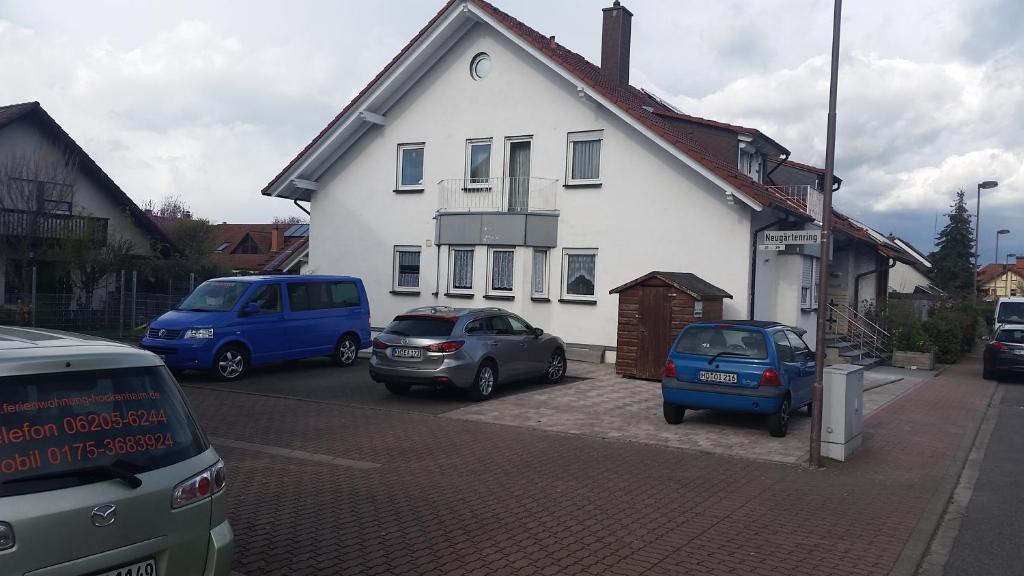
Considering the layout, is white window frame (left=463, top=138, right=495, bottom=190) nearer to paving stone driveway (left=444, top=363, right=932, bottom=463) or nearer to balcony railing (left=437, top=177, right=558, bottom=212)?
balcony railing (left=437, top=177, right=558, bottom=212)

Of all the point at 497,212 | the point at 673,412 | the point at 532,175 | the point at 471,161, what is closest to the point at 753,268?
the point at 532,175

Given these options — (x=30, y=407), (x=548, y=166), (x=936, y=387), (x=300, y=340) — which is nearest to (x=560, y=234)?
(x=548, y=166)

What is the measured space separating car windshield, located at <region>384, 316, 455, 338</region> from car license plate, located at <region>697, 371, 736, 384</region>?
412 centimetres

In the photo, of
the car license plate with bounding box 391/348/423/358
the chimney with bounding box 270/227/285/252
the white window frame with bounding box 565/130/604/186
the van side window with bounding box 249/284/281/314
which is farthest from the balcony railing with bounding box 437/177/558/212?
the chimney with bounding box 270/227/285/252

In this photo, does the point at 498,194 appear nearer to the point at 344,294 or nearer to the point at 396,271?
the point at 396,271

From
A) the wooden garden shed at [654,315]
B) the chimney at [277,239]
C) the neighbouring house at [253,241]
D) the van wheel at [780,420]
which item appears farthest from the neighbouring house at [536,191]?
the chimney at [277,239]

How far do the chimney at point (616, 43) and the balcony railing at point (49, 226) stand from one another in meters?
16.2

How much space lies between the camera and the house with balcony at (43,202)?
24.8 m

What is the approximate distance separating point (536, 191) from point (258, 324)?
27.1 feet

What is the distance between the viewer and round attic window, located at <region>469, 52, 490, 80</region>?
21.7m

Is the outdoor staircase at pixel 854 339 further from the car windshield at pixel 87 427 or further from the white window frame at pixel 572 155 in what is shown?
the car windshield at pixel 87 427

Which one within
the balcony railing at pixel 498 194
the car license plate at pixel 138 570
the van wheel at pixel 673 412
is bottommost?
the van wheel at pixel 673 412

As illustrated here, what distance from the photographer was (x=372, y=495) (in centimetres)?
746

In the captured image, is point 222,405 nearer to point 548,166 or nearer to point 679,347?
point 679,347
